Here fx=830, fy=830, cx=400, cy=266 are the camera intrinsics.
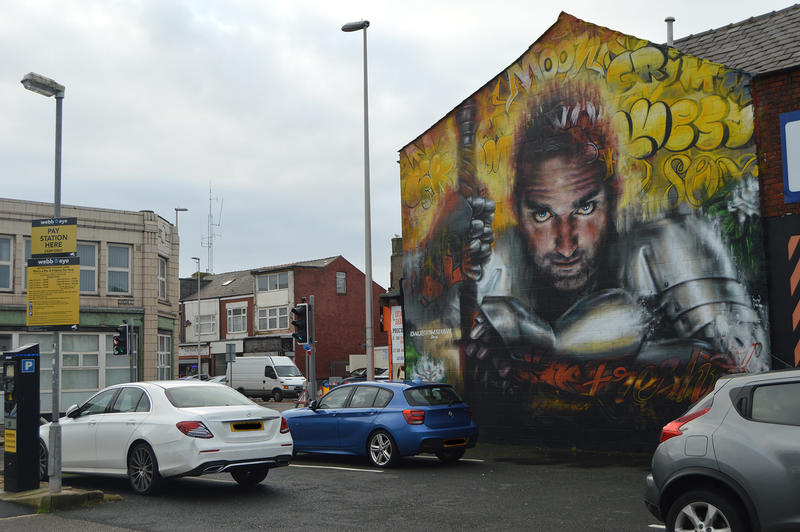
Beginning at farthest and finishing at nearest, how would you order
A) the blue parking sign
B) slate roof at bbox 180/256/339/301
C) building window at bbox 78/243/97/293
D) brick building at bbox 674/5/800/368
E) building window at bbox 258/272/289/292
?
slate roof at bbox 180/256/339/301
building window at bbox 258/272/289/292
building window at bbox 78/243/97/293
brick building at bbox 674/5/800/368
the blue parking sign

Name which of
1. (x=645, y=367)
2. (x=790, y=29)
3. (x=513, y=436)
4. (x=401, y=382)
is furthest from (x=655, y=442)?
(x=790, y=29)

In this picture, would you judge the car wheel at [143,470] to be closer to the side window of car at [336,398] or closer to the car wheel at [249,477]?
the car wheel at [249,477]

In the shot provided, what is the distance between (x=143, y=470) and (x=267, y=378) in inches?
1473

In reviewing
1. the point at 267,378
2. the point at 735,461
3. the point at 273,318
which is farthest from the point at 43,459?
the point at 273,318

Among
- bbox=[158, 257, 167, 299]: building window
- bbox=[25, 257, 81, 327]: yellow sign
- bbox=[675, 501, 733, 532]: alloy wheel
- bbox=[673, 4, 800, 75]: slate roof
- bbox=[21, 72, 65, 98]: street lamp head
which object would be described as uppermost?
bbox=[673, 4, 800, 75]: slate roof

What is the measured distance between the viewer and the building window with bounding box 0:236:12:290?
30703 mm

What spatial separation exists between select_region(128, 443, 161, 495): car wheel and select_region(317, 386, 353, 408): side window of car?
14.6 ft

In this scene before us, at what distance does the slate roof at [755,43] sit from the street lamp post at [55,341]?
11.6m

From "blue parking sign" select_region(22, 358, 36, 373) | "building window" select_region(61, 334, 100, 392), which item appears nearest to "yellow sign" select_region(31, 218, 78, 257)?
"blue parking sign" select_region(22, 358, 36, 373)

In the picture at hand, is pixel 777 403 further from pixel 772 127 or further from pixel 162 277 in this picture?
pixel 162 277

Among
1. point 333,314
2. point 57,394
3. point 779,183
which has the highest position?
point 779,183

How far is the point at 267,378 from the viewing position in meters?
48.1

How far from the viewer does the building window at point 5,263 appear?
101ft

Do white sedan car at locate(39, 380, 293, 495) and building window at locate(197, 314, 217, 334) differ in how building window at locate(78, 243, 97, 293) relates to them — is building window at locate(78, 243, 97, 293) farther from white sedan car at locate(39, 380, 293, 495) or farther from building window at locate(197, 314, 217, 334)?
building window at locate(197, 314, 217, 334)
